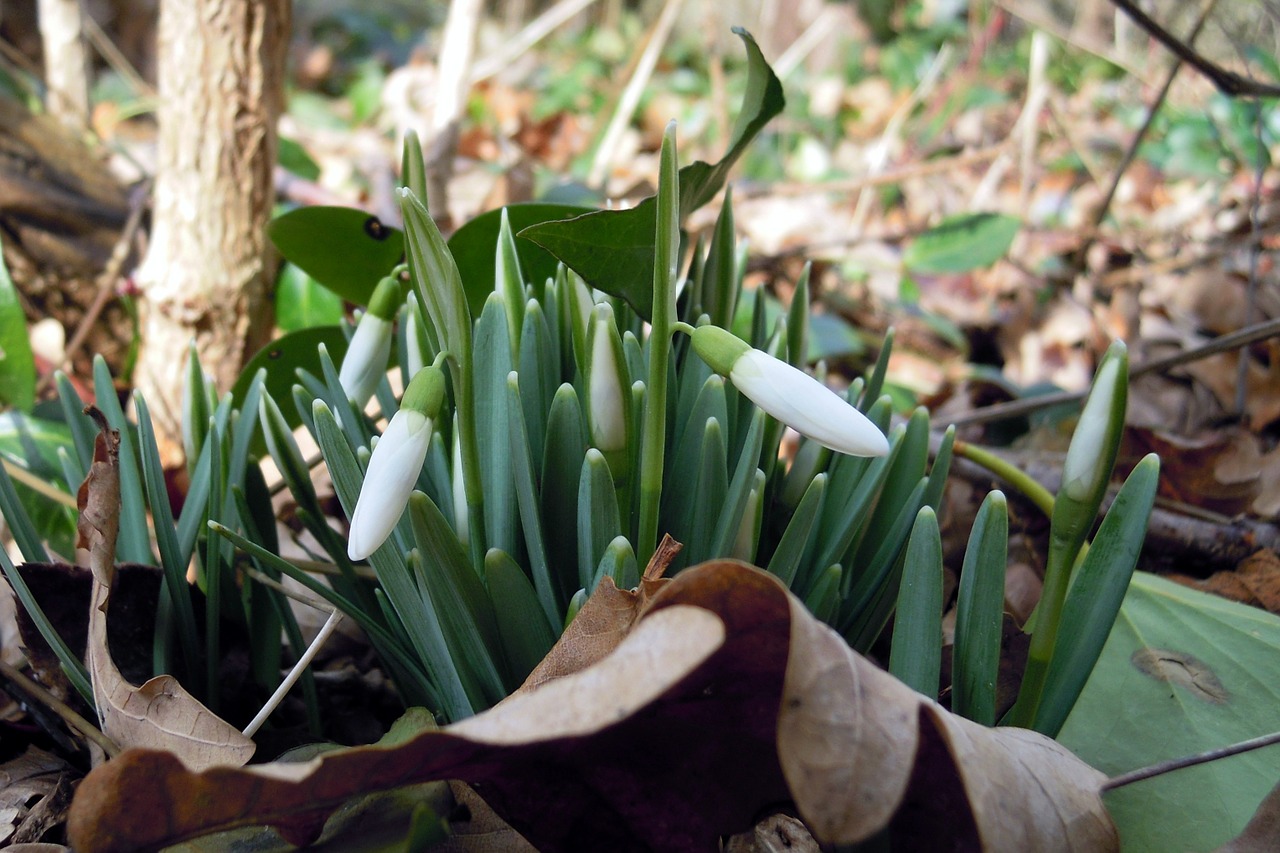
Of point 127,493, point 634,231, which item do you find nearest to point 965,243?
point 634,231

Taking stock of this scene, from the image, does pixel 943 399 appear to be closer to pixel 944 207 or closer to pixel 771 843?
pixel 771 843

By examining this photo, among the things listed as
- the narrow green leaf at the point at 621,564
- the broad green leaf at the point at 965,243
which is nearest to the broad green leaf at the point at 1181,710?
the narrow green leaf at the point at 621,564

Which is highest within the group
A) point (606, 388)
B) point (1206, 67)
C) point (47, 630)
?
point (1206, 67)

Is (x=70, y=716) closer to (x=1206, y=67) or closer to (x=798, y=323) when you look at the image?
(x=798, y=323)

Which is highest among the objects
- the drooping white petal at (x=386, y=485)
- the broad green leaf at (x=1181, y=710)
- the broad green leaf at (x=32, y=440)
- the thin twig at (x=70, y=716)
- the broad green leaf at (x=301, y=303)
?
the drooping white petal at (x=386, y=485)

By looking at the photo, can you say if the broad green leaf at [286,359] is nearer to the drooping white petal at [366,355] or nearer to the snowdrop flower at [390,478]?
the drooping white petal at [366,355]

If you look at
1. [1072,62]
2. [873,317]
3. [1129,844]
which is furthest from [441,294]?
[1072,62]
